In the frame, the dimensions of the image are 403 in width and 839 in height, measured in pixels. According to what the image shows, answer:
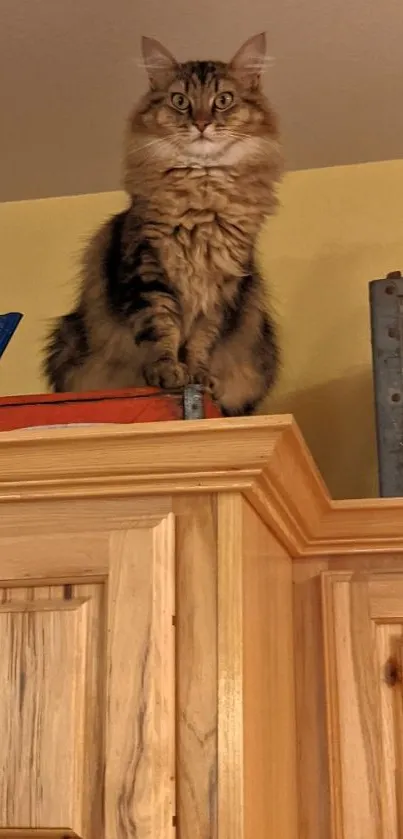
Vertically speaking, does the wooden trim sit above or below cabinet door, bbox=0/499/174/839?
above

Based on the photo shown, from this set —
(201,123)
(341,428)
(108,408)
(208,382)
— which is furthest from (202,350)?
(341,428)

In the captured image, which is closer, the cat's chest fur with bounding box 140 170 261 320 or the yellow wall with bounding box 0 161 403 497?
the cat's chest fur with bounding box 140 170 261 320

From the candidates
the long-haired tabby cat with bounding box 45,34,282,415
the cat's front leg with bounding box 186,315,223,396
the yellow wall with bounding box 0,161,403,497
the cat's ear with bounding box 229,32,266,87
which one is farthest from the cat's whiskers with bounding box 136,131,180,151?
the yellow wall with bounding box 0,161,403,497

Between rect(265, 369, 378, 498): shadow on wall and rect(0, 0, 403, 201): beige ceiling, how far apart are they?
0.40m

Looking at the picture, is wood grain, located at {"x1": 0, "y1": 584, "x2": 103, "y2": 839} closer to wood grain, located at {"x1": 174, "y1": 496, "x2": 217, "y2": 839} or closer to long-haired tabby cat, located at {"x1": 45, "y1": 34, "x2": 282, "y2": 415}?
wood grain, located at {"x1": 174, "y1": 496, "x2": 217, "y2": 839}

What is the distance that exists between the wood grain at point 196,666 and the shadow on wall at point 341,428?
693 millimetres

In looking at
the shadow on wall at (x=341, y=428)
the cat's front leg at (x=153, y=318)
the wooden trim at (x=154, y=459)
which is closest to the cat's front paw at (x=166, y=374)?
the cat's front leg at (x=153, y=318)

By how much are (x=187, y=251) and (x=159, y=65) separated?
0.97ft

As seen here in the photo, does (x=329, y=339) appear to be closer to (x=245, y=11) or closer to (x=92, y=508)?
(x=245, y=11)

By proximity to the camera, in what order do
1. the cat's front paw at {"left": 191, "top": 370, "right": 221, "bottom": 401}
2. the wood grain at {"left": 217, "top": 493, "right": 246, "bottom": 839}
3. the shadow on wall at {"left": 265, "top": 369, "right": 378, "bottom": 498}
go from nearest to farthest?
the wood grain at {"left": 217, "top": 493, "right": 246, "bottom": 839} < the cat's front paw at {"left": 191, "top": 370, "right": 221, "bottom": 401} < the shadow on wall at {"left": 265, "top": 369, "right": 378, "bottom": 498}

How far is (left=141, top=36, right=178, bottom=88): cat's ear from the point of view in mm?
1211

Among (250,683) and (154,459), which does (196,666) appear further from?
(154,459)

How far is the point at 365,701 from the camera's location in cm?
117

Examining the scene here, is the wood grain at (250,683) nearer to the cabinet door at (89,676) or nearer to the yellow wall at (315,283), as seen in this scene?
the cabinet door at (89,676)
